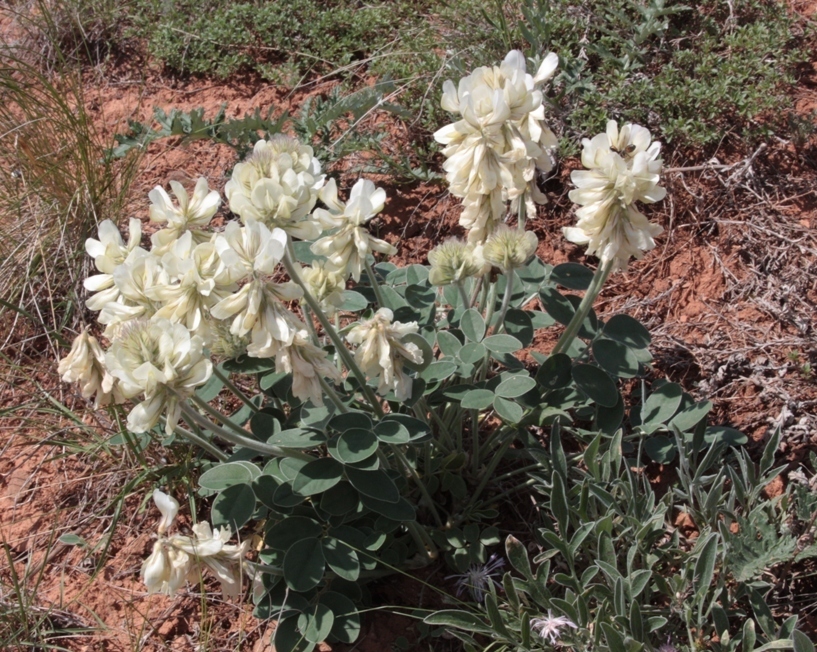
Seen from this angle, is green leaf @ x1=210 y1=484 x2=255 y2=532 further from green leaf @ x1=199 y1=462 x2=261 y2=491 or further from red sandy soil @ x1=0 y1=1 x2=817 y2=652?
red sandy soil @ x1=0 y1=1 x2=817 y2=652

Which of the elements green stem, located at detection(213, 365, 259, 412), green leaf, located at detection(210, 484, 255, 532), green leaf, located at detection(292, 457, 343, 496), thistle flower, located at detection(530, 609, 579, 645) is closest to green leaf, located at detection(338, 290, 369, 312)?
green stem, located at detection(213, 365, 259, 412)

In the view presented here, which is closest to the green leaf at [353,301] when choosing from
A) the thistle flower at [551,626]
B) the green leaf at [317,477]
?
the green leaf at [317,477]

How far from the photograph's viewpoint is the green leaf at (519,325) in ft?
7.88

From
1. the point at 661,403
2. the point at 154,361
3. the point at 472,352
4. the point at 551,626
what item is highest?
the point at 154,361

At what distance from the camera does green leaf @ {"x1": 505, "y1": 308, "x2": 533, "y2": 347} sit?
2.40 meters

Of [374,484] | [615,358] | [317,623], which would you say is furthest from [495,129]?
[317,623]

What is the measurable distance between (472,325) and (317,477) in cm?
61

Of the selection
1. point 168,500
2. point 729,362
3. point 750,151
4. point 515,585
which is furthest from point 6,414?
point 750,151

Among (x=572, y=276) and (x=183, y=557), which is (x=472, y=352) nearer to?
(x=572, y=276)

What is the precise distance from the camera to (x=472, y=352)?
7.33 feet

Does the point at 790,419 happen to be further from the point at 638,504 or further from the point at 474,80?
the point at 474,80

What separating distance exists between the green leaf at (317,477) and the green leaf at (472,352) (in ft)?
1.46

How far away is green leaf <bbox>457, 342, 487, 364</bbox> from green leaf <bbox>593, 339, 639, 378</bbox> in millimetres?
335

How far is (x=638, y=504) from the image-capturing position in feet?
6.99
